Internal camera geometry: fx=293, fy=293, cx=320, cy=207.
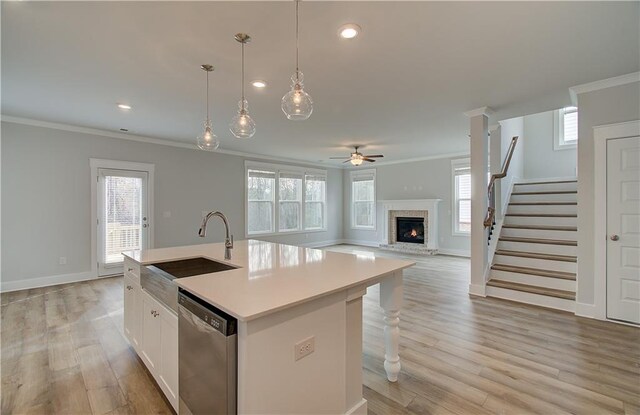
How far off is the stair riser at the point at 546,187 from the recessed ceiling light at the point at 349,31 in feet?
17.3

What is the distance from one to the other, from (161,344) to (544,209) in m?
5.99

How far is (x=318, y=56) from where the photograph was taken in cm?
263

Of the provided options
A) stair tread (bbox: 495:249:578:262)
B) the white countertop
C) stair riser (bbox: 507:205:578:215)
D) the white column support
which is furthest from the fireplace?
the white column support

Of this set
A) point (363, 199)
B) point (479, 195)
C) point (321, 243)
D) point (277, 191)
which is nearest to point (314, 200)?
point (321, 243)

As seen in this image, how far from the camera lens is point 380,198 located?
359 inches

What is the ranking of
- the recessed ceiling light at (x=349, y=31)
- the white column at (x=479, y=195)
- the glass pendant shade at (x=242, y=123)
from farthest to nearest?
1. the white column at (x=479, y=195)
2. the glass pendant shade at (x=242, y=123)
3. the recessed ceiling light at (x=349, y=31)

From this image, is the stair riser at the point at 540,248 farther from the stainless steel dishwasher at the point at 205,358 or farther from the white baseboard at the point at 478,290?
the stainless steel dishwasher at the point at 205,358

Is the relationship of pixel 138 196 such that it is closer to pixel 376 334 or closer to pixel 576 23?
pixel 376 334

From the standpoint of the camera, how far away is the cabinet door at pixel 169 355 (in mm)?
1771

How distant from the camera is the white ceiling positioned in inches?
80.7

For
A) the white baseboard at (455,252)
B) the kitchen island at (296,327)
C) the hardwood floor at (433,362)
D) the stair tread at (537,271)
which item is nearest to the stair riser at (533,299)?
the hardwood floor at (433,362)

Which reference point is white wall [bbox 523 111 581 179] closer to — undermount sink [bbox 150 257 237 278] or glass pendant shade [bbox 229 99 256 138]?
glass pendant shade [bbox 229 99 256 138]

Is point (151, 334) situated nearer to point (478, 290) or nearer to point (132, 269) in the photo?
point (132, 269)

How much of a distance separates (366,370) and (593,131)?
370 centimetres
